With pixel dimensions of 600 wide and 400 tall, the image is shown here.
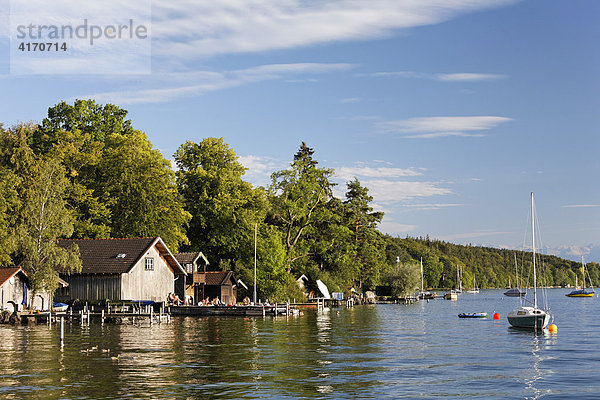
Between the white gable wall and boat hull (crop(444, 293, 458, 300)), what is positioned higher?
the white gable wall

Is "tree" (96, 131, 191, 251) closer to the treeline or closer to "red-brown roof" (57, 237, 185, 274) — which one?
the treeline

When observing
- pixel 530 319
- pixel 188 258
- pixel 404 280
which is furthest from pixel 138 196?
pixel 404 280

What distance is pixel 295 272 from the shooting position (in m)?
106

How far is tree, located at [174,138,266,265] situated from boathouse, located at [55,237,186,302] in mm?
16616

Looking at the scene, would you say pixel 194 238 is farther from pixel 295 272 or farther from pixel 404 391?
pixel 404 391

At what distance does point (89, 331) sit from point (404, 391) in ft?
105

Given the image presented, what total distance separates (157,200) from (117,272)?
15799 millimetres

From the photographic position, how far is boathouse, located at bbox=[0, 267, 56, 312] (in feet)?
201

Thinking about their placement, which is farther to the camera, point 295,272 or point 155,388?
point 295,272

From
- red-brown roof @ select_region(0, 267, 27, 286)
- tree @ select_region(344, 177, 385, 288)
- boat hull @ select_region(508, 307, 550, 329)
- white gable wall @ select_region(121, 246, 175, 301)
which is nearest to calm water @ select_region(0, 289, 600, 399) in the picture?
boat hull @ select_region(508, 307, 550, 329)

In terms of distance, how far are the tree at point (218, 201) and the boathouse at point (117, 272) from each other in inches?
654

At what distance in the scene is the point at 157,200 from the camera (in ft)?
273

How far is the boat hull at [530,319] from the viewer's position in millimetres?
58375

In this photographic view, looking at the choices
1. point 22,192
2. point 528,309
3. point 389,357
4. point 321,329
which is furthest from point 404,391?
point 22,192
